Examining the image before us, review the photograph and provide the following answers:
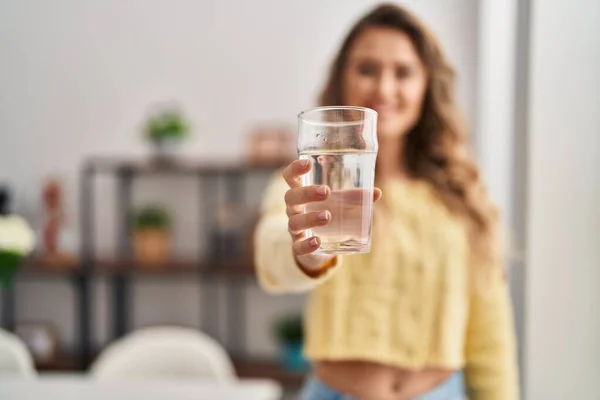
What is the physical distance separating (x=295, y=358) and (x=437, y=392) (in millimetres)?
1385

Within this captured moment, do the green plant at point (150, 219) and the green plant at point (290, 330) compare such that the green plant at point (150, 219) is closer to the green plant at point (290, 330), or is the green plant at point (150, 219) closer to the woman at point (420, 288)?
the green plant at point (290, 330)

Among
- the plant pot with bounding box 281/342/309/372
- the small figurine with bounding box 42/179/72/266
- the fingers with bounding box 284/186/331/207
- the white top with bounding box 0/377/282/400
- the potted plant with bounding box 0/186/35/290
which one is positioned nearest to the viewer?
the fingers with bounding box 284/186/331/207

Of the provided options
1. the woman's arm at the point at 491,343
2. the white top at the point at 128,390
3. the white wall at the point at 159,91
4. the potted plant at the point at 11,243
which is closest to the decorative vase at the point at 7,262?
the potted plant at the point at 11,243

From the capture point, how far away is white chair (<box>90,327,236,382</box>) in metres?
1.20

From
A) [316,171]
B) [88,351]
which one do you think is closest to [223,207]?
[88,351]

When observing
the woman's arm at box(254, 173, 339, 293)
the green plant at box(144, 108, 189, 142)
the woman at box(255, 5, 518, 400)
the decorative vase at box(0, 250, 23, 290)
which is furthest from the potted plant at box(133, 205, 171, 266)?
the decorative vase at box(0, 250, 23, 290)

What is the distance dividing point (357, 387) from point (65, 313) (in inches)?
73.1

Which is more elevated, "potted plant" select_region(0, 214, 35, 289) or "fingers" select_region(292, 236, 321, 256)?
"fingers" select_region(292, 236, 321, 256)

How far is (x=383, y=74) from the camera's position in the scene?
1.30 ft

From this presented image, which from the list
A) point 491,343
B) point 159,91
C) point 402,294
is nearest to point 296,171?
point 402,294

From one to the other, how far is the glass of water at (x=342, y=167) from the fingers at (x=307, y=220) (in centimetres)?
2

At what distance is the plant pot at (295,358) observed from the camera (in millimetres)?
2016

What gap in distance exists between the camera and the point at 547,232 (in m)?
0.60

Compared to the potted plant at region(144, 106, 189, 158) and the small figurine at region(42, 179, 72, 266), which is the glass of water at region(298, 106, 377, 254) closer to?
the potted plant at region(144, 106, 189, 158)
